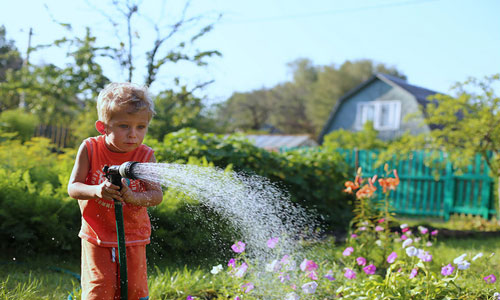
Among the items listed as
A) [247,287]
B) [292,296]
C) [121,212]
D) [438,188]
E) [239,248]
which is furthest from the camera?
[438,188]

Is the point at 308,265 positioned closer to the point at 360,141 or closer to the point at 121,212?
the point at 121,212

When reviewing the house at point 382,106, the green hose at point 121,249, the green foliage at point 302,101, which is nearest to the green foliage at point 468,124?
the green hose at point 121,249

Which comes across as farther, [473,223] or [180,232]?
[473,223]

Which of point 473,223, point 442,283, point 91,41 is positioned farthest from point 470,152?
point 91,41

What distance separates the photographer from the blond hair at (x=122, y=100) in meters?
1.78

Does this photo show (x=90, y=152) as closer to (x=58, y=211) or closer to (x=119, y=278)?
(x=119, y=278)

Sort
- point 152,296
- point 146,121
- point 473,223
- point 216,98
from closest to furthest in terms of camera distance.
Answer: point 146,121
point 152,296
point 473,223
point 216,98

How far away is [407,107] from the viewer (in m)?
20.9

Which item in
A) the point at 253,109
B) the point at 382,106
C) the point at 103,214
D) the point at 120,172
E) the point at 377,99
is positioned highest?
the point at 377,99

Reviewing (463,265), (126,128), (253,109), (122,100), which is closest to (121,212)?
(126,128)

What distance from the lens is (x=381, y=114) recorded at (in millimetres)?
22094

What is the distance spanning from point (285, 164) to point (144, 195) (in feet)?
13.8

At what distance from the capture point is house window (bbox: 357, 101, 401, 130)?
21469 mm

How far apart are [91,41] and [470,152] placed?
6594mm
